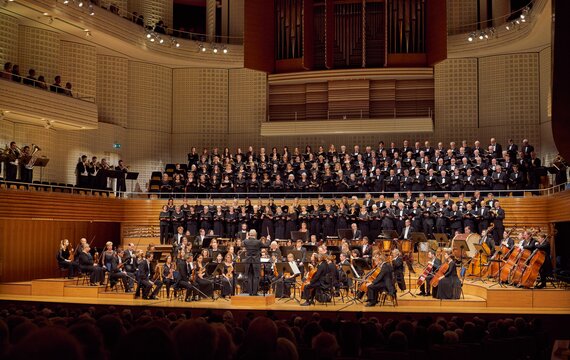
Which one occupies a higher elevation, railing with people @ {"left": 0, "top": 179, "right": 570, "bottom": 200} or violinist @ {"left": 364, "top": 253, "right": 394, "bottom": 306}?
railing with people @ {"left": 0, "top": 179, "right": 570, "bottom": 200}

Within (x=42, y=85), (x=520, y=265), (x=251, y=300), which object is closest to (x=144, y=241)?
(x=42, y=85)

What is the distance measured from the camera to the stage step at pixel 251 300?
10.8m

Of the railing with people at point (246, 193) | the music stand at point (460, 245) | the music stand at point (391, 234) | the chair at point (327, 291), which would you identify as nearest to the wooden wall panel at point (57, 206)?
the railing with people at point (246, 193)

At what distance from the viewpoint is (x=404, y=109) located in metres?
20.7

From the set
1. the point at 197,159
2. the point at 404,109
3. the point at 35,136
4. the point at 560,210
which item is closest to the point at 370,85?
the point at 404,109

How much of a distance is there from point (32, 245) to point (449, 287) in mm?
9665

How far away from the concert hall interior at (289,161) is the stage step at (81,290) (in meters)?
0.04

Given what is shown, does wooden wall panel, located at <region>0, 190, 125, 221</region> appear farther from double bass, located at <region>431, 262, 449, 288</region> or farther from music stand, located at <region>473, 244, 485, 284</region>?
music stand, located at <region>473, 244, 485, 284</region>

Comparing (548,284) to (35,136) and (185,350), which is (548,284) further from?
(35,136)

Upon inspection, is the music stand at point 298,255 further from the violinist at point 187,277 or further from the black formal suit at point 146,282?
the black formal suit at point 146,282

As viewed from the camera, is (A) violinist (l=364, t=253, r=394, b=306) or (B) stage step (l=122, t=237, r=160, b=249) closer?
(A) violinist (l=364, t=253, r=394, b=306)

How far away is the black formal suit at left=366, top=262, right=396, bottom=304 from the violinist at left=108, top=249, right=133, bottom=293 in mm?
4710

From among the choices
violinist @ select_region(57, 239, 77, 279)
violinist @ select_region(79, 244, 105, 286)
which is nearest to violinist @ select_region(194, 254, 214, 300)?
violinist @ select_region(79, 244, 105, 286)

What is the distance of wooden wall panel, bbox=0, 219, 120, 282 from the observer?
575 inches
